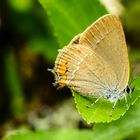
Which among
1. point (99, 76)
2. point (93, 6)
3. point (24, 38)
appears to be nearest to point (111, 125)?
point (99, 76)

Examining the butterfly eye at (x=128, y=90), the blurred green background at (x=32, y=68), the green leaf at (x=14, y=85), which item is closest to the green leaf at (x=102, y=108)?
the butterfly eye at (x=128, y=90)

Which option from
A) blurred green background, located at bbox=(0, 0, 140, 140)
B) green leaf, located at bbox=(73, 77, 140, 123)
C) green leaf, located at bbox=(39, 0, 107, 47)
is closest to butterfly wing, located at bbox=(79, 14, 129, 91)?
green leaf, located at bbox=(73, 77, 140, 123)

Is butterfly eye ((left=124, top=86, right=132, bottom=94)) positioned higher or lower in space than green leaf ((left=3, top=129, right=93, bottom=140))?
higher

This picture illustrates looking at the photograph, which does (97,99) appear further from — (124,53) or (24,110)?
(24,110)

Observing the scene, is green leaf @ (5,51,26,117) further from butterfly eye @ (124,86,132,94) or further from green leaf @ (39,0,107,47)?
butterfly eye @ (124,86,132,94)

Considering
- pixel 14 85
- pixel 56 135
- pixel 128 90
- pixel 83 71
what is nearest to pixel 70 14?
pixel 83 71
